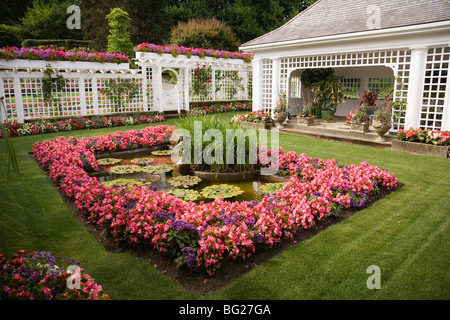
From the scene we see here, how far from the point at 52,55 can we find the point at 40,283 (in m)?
11.1

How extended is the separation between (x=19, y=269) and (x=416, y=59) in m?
9.12

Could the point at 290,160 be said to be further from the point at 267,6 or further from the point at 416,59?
the point at 267,6

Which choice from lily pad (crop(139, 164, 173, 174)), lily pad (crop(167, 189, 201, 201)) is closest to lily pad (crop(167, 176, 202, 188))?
lily pad (crop(167, 189, 201, 201))

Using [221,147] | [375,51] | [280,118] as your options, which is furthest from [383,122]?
[221,147]

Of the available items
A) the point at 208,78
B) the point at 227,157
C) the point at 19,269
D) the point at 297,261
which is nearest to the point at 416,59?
the point at 227,157

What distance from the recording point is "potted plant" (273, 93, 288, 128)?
444 inches

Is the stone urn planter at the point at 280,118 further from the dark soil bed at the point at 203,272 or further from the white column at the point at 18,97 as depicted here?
the white column at the point at 18,97

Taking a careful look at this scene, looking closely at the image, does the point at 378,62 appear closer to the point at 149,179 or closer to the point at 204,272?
the point at 149,179

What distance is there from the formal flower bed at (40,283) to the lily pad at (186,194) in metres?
2.57

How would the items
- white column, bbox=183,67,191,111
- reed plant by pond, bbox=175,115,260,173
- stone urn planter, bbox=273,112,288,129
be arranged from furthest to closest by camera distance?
white column, bbox=183,67,191,111 → stone urn planter, bbox=273,112,288,129 → reed plant by pond, bbox=175,115,260,173

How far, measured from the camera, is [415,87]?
328 inches

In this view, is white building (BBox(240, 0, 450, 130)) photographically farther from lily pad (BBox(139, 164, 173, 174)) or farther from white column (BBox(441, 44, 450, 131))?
lily pad (BBox(139, 164, 173, 174))

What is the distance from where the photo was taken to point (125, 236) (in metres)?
3.59

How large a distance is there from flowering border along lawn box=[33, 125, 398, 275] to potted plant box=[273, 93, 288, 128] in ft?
18.6
